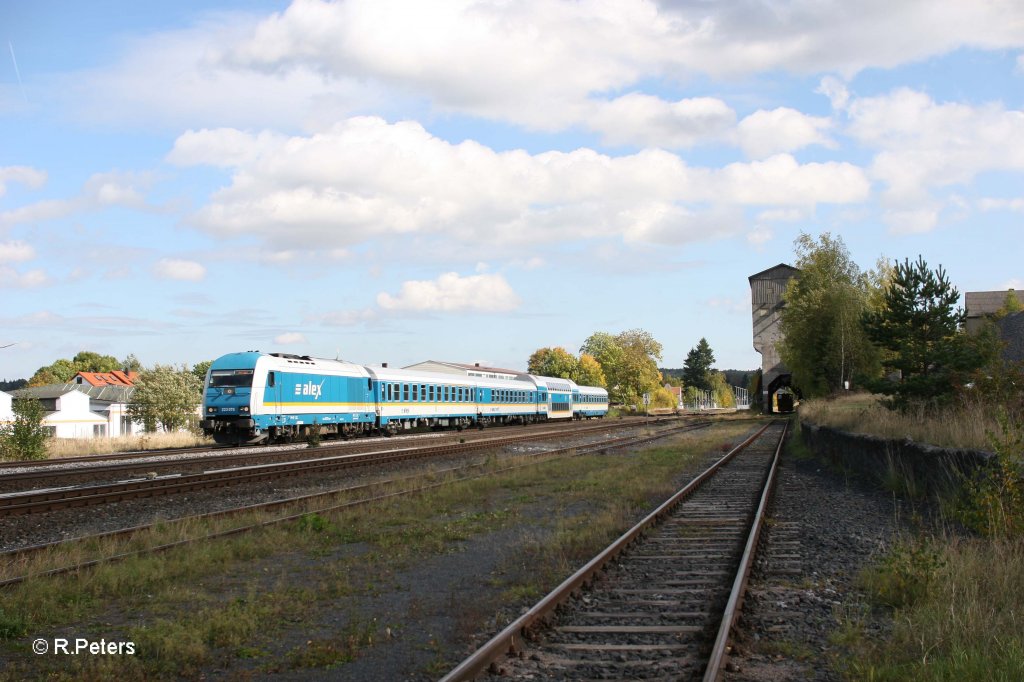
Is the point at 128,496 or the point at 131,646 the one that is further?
the point at 128,496

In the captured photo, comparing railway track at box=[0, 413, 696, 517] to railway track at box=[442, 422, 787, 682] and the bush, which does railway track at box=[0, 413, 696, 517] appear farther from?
the bush

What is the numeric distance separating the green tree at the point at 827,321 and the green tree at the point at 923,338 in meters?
25.9

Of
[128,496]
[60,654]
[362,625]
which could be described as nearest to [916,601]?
[362,625]

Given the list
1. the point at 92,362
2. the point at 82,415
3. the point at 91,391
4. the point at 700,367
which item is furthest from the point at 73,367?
the point at 700,367

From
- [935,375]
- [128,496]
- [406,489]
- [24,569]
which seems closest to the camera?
[24,569]

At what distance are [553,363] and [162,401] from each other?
77.6 meters

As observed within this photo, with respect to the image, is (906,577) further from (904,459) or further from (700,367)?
(700,367)

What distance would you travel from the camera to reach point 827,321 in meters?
56.6

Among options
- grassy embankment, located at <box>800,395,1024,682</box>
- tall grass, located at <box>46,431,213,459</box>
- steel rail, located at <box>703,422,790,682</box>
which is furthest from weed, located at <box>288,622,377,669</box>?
tall grass, located at <box>46,431,213,459</box>

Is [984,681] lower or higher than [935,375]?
lower

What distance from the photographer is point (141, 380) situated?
61812mm

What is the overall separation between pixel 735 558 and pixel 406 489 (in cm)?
871

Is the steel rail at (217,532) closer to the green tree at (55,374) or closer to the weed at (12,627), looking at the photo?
the weed at (12,627)

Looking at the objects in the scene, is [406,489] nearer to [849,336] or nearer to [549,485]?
[549,485]
